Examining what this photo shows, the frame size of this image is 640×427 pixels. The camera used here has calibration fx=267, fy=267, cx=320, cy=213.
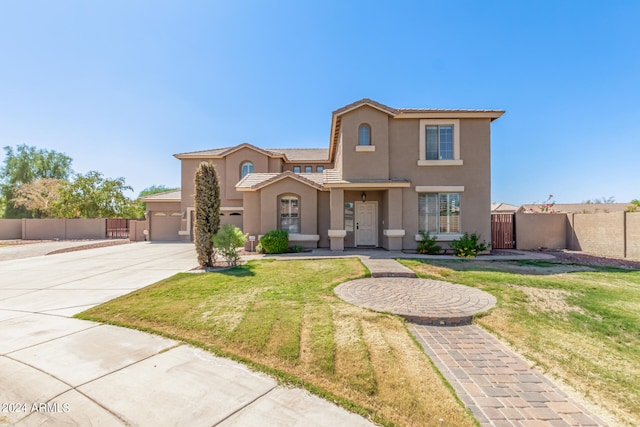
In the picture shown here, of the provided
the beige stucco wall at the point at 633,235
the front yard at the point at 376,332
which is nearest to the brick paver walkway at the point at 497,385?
the front yard at the point at 376,332

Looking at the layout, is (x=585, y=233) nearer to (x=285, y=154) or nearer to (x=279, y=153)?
(x=279, y=153)

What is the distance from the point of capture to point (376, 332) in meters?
4.42

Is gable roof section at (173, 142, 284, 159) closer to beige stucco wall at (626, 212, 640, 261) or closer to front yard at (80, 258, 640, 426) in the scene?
front yard at (80, 258, 640, 426)

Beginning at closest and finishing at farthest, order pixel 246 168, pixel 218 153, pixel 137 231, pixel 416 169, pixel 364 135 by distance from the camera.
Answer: pixel 416 169 → pixel 364 135 → pixel 246 168 → pixel 137 231 → pixel 218 153

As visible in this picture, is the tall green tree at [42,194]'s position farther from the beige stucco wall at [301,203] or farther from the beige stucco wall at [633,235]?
the beige stucco wall at [633,235]

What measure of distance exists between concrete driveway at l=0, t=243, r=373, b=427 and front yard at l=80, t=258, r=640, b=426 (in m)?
0.27

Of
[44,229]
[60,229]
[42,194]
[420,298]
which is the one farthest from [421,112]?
[42,194]

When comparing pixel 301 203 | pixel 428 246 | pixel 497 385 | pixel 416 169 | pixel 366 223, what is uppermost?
pixel 416 169

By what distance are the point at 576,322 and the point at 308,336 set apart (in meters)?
5.08

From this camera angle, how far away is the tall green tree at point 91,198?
28.4 m

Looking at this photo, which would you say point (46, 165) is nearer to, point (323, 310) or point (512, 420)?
point (323, 310)

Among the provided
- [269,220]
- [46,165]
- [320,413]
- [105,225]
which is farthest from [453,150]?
[46,165]

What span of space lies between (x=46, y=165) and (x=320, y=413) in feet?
194

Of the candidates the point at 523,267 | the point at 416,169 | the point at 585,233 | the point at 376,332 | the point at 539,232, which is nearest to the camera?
the point at 376,332
